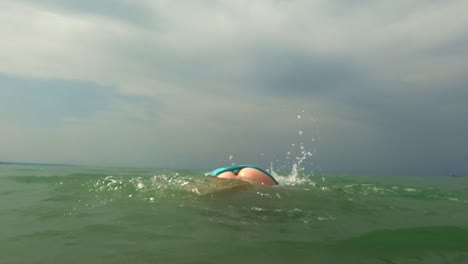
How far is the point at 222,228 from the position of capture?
16.8 feet

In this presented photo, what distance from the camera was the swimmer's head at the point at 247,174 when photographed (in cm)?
948

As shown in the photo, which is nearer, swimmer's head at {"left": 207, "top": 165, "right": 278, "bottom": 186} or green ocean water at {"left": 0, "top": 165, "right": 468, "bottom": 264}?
green ocean water at {"left": 0, "top": 165, "right": 468, "bottom": 264}

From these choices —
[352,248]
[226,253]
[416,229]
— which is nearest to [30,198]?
[226,253]

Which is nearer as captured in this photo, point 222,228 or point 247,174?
point 222,228

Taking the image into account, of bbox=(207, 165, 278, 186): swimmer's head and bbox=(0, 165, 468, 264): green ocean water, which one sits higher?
bbox=(207, 165, 278, 186): swimmer's head

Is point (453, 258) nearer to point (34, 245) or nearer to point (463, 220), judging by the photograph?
point (463, 220)

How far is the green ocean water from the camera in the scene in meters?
3.93

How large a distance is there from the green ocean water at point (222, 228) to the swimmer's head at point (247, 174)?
1.02 m

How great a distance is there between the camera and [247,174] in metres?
9.55

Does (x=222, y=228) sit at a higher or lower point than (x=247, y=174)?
lower

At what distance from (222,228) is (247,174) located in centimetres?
446

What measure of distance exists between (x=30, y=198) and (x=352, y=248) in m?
7.20

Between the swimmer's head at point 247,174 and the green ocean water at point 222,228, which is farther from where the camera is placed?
the swimmer's head at point 247,174

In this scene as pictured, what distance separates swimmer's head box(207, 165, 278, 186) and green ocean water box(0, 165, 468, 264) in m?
1.02
